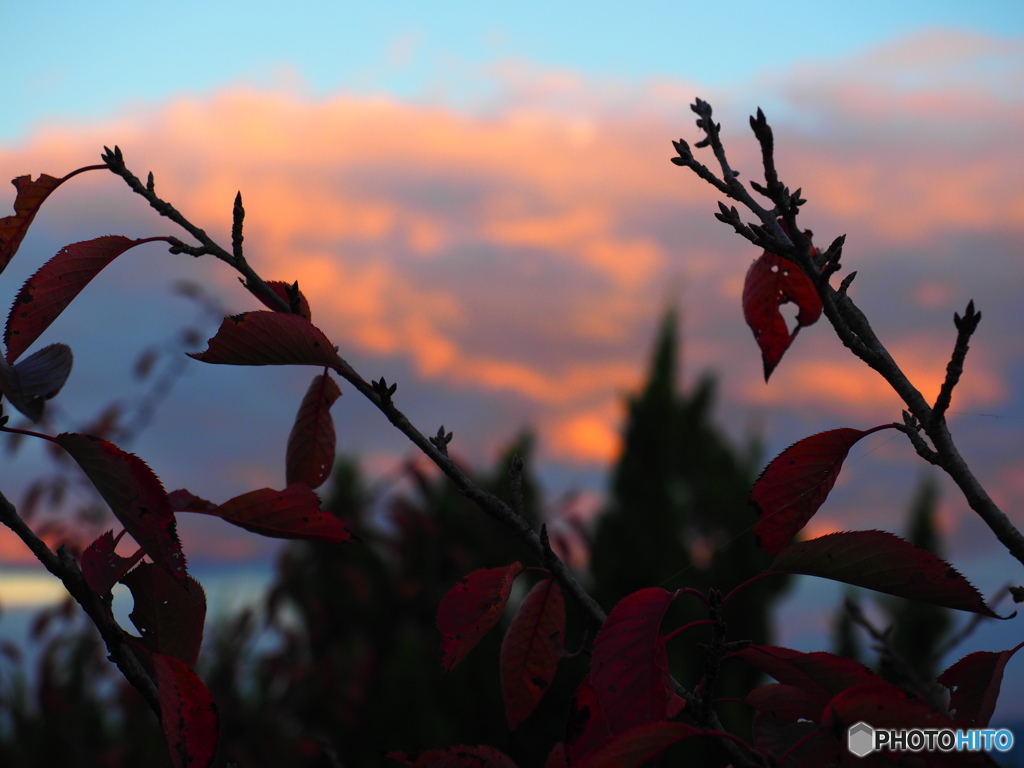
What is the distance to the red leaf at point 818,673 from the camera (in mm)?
818

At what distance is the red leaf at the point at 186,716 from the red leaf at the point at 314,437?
32cm

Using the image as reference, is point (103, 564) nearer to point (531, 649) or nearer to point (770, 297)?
point (531, 649)

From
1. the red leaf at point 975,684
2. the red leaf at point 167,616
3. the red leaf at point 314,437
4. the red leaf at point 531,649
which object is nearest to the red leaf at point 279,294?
the red leaf at point 314,437

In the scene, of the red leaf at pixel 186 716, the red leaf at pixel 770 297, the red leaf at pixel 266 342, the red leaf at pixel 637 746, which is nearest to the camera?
the red leaf at pixel 637 746

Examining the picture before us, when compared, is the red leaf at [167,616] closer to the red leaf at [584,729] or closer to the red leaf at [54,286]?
the red leaf at [54,286]

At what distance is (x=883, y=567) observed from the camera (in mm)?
874

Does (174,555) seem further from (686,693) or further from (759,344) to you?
(759,344)

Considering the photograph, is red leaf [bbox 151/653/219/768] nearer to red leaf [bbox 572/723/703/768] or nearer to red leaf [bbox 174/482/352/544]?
red leaf [bbox 174/482/352/544]

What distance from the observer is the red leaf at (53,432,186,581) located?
2.66 feet

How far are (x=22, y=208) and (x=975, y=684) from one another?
1231 mm

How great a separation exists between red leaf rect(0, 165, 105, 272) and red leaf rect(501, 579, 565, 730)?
0.76 metres

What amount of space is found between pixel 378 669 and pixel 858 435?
7.44 metres

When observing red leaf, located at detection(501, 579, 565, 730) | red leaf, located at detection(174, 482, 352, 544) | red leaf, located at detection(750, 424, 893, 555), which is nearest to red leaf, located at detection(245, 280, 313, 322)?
red leaf, located at detection(174, 482, 352, 544)

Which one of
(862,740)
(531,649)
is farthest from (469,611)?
(862,740)
